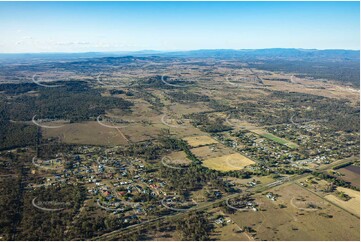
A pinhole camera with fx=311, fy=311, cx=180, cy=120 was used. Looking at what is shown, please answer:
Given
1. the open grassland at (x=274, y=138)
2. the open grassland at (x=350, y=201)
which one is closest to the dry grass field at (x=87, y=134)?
the open grassland at (x=274, y=138)

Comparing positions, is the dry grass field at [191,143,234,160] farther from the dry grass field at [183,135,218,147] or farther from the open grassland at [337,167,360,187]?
the open grassland at [337,167,360,187]

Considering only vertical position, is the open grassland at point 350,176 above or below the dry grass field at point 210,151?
below

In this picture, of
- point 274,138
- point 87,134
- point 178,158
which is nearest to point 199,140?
point 178,158

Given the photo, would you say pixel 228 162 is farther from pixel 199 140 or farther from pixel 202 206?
Result: pixel 202 206

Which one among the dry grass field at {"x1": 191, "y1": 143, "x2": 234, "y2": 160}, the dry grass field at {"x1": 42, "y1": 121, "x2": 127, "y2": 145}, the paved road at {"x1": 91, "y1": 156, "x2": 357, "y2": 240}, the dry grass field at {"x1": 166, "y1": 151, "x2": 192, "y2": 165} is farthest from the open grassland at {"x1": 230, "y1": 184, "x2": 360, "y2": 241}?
the dry grass field at {"x1": 42, "y1": 121, "x2": 127, "y2": 145}

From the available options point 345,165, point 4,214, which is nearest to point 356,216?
point 345,165

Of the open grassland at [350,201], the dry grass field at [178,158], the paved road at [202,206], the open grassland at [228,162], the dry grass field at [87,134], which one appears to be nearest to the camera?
the paved road at [202,206]

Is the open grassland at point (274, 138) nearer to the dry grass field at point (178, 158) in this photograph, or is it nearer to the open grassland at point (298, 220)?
the dry grass field at point (178, 158)
